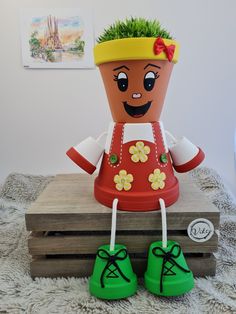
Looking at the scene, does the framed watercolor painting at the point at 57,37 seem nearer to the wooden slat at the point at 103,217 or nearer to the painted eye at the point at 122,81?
the painted eye at the point at 122,81

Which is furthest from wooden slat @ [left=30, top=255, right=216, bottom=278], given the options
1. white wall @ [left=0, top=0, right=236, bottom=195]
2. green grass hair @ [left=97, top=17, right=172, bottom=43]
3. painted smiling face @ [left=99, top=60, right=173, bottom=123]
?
white wall @ [left=0, top=0, right=236, bottom=195]

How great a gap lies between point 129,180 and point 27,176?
650 millimetres

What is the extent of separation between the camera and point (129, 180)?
19.1 inches

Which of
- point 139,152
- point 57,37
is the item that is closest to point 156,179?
point 139,152

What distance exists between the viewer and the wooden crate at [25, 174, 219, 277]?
473 millimetres

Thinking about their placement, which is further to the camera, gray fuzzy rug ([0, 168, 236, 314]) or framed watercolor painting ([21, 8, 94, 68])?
framed watercolor painting ([21, 8, 94, 68])

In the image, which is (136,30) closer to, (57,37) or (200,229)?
(200,229)

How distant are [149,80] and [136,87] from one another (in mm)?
26

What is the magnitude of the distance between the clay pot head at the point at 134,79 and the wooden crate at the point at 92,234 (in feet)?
0.60

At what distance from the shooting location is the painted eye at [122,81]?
467 mm

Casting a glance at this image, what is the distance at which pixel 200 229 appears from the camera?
18.6 inches

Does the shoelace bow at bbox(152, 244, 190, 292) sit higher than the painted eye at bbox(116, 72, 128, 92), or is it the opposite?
the painted eye at bbox(116, 72, 128, 92)

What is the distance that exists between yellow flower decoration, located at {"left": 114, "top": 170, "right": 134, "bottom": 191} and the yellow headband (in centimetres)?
20

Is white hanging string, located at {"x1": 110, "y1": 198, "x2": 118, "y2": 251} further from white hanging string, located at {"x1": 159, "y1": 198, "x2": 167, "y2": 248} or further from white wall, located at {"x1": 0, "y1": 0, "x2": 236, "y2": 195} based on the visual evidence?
white wall, located at {"x1": 0, "y1": 0, "x2": 236, "y2": 195}
